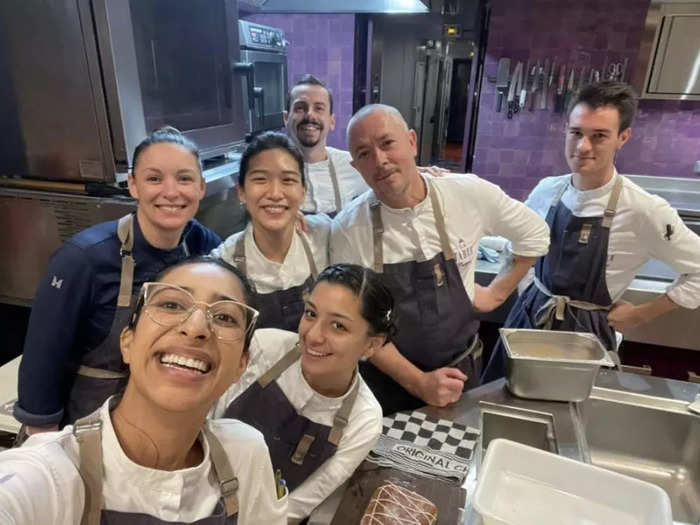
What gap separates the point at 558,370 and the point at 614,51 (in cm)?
266

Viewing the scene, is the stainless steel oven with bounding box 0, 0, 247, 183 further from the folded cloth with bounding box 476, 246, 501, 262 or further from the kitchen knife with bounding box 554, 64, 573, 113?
the kitchen knife with bounding box 554, 64, 573, 113

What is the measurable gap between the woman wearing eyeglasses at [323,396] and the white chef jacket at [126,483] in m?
0.14

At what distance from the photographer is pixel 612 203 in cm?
169

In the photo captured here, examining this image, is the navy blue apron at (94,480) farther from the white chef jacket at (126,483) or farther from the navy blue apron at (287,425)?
the navy blue apron at (287,425)

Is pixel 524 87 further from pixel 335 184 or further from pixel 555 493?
pixel 555 493

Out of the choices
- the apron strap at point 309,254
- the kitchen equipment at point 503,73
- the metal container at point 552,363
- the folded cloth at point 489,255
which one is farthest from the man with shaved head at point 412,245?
the kitchen equipment at point 503,73

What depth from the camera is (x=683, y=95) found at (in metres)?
2.91

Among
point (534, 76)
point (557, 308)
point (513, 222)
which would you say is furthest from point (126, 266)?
point (534, 76)

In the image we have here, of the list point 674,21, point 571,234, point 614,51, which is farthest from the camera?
point 614,51

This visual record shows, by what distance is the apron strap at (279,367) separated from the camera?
1150 millimetres

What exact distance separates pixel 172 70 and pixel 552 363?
4.94ft

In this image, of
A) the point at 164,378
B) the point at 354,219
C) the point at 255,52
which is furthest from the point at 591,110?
the point at 164,378

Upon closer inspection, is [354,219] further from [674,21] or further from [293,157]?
[674,21]

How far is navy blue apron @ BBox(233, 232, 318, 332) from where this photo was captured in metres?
1.35
